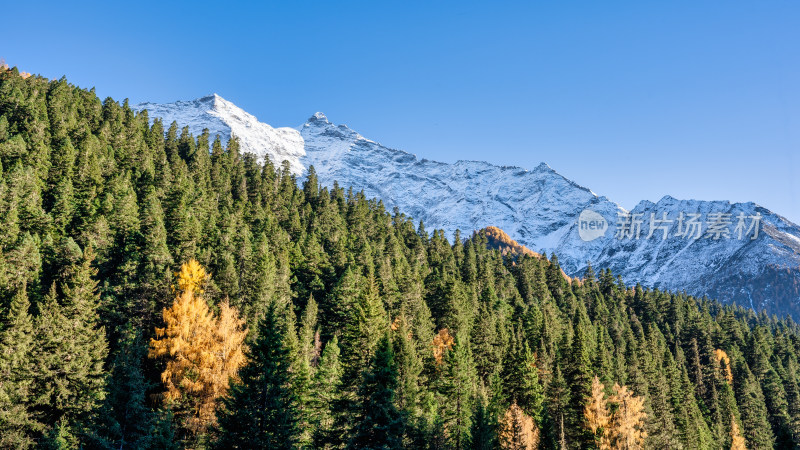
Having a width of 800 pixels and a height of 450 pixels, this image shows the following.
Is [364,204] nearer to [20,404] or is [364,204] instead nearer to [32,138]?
[32,138]

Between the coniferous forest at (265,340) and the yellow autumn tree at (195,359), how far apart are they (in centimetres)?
17

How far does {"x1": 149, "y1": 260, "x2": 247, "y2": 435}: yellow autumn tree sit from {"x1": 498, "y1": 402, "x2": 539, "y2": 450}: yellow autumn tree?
86.1 feet

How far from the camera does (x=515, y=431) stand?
44406 millimetres

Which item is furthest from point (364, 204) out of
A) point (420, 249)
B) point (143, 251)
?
point (143, 251)

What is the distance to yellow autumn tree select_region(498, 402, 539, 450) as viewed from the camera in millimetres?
43688

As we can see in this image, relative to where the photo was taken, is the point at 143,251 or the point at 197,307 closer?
the point at 197,307

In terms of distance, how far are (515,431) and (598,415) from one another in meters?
11.6

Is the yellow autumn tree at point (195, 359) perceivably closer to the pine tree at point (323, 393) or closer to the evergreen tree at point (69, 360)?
the evergreen tree at point (69, 360)

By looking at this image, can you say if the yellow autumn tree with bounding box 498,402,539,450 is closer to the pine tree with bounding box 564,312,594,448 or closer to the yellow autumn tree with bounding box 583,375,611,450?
the pine tree with bounding box 564,312,594,448

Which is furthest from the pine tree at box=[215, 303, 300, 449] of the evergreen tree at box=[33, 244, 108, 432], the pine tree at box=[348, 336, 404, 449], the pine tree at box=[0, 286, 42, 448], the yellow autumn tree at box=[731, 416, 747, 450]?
the yellow autumn tree at box=[731, 416, 747, 450]

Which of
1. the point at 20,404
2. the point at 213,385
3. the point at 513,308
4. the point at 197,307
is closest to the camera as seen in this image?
the point at 20,404

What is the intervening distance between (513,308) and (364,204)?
57636 millimetres

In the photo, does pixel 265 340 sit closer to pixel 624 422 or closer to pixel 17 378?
Result: pixel 17 378

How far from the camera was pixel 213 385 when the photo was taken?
126ft
